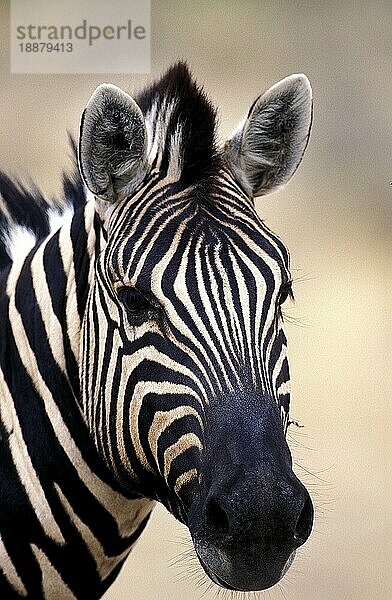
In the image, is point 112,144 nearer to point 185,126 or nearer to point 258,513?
point 185,126

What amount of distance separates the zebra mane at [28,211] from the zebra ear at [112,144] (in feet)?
1.18

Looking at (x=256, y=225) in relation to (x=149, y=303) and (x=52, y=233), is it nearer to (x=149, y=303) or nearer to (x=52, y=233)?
(x=149, y=303)

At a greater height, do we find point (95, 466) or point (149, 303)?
point (149, 303)

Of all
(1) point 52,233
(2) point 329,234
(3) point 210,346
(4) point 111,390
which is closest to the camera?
(3) point 210,346

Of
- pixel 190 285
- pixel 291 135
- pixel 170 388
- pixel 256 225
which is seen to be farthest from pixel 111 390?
pixel 291 135

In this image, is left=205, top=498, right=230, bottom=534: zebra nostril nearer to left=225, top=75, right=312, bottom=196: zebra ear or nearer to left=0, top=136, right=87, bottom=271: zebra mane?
left=225, top=75, right=312, bottom=196: zebra ear

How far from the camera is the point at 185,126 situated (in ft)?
6.19

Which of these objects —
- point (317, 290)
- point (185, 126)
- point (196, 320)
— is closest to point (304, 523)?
point (196, 320)

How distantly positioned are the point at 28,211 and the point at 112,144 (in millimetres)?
504

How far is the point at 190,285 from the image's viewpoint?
1.73m

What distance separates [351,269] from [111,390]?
3197mm

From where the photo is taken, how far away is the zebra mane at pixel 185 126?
1.88 m

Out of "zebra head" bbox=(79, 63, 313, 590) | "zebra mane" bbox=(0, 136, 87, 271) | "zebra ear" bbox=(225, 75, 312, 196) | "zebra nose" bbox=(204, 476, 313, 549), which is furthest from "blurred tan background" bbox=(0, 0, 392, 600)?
"zebra nose" bbox=(204, 476, 313, 549)

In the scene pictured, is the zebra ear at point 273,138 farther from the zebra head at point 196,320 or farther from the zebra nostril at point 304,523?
the zebra nostril at point 304,523
